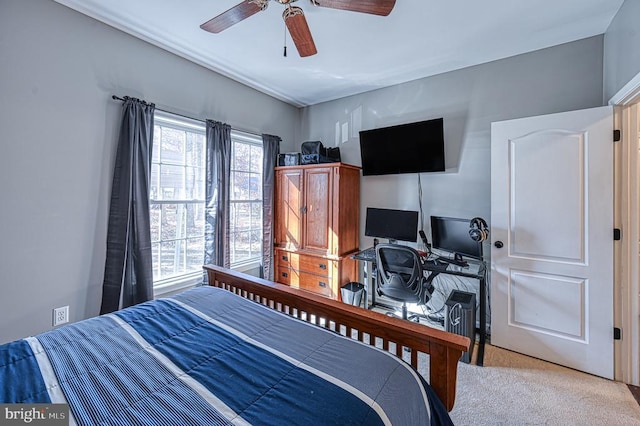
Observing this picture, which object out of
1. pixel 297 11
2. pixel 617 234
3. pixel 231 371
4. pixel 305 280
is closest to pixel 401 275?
pixel 305 280

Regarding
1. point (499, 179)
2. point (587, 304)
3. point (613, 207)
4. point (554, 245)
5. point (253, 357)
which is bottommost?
point (587, 304)

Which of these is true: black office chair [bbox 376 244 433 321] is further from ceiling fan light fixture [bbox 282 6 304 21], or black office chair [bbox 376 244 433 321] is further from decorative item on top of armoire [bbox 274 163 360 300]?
ceiling fan light fixture [bbox 282 6 304 21]

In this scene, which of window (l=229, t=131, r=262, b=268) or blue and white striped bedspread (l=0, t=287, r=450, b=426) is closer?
blue and white striped bedspread (l=0, t=287, r=450, b=426)

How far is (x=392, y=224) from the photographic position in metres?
3.04

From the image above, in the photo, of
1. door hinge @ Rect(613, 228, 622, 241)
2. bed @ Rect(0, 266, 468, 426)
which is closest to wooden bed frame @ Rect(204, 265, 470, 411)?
bed @ Rect(0, 266, 468, 426)

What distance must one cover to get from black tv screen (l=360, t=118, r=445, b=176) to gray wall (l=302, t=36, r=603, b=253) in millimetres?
159

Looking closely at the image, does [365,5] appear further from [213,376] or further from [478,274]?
[478,274]

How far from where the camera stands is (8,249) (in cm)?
176

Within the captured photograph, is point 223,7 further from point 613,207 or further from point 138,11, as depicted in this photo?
point 613,207

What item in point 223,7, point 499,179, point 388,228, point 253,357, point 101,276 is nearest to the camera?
point 253,357

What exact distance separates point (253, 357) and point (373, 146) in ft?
8.83

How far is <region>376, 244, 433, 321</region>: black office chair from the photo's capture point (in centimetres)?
235

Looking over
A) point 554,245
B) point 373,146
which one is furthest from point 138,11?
point 554,245

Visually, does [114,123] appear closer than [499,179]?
Yes
